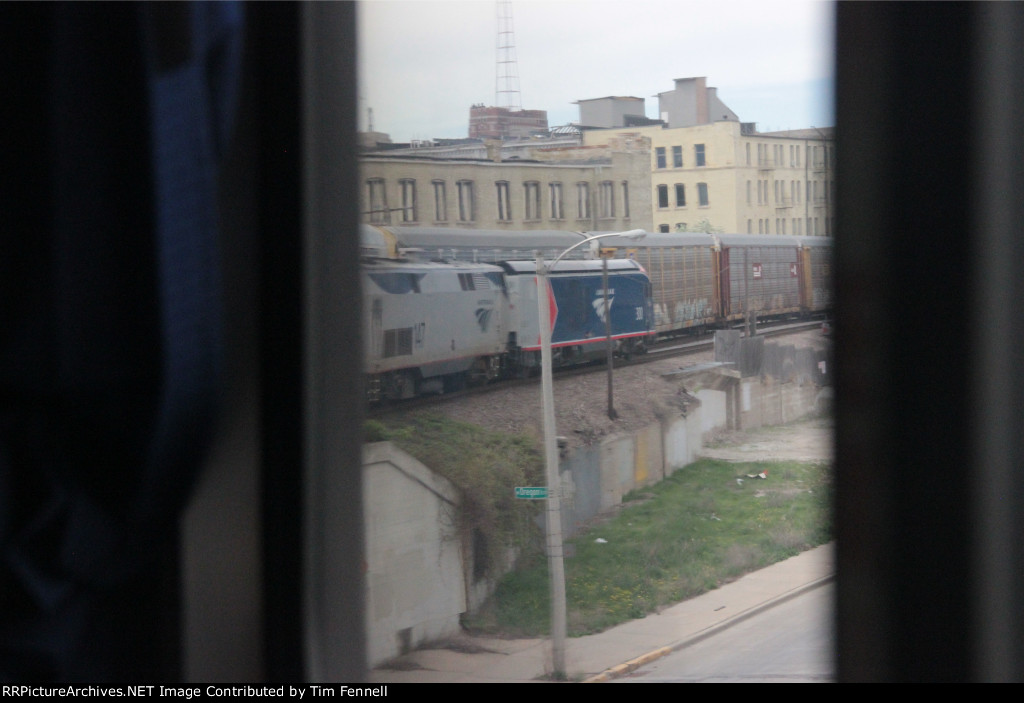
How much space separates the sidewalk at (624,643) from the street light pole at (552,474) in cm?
2

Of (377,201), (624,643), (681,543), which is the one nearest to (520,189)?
(377,201)

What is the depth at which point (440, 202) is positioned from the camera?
137cm

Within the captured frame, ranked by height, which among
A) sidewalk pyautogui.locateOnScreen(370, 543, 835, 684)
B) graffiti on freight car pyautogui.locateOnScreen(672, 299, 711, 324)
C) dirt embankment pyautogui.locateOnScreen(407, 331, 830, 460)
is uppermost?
graffiti on freight car pyautogui.locateOnScreen(672, 299, 711, 324)

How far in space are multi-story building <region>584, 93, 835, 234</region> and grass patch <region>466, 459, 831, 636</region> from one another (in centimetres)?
32

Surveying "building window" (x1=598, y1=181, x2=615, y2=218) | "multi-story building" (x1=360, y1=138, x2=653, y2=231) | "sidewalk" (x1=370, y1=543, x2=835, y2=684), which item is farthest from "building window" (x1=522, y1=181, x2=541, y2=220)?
"sidewalk" (x1=370, y1=543, x2=835, y2=684)

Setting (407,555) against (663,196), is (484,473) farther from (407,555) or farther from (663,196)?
(663,196)

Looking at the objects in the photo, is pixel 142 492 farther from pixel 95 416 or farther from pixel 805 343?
pixel 805 343

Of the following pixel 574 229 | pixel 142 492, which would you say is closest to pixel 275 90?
pixel 574 229

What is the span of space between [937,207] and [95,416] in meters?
1.19

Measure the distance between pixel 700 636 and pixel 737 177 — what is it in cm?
61

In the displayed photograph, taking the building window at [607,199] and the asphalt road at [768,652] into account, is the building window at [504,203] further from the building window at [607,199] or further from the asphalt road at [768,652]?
the asphalt road at [768,652]

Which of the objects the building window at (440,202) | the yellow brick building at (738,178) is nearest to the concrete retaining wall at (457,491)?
the yellow brick building at (738,178)

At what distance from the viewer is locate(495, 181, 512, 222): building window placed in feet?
4.31

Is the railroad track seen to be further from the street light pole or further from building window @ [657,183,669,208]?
building window @ [657,183,669,208]
